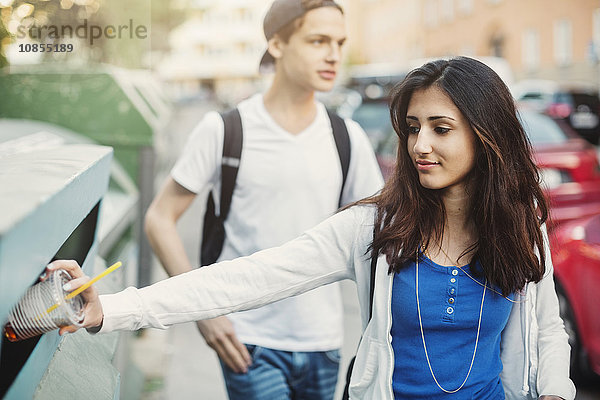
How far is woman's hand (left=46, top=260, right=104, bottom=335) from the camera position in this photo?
144cm

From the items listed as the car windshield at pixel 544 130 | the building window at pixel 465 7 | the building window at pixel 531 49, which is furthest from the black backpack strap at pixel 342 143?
the building window at pixel 465 7

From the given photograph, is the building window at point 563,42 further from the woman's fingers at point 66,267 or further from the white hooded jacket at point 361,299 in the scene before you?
the woman's fingers at point 66,267

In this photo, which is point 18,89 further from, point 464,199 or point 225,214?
point 464,199

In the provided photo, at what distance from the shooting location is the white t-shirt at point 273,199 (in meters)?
2.63

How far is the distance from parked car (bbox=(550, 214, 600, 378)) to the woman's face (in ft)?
9.93

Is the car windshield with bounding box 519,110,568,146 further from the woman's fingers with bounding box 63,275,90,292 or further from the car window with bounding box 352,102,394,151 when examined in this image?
the woman's fingers with bounding box 63,275,90,292

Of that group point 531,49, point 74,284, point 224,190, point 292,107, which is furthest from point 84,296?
point 531,49

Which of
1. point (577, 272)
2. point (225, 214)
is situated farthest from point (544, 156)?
point (225, 214)

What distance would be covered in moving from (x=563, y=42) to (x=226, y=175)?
35053 mm

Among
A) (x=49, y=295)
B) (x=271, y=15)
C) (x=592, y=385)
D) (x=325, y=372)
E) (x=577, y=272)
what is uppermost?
(x=271, y=15)

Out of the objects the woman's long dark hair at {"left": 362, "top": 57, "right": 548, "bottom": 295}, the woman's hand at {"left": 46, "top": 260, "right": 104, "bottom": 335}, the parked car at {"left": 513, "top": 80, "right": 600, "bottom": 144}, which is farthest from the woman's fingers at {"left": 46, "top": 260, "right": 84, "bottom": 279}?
the parked car at {"left": 513, "top": 80, "right": 600, "bottom": 144}

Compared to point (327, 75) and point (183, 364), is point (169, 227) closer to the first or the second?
point (327, 75)

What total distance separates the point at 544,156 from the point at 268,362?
217 inches

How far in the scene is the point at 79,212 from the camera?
1600 millimetres
